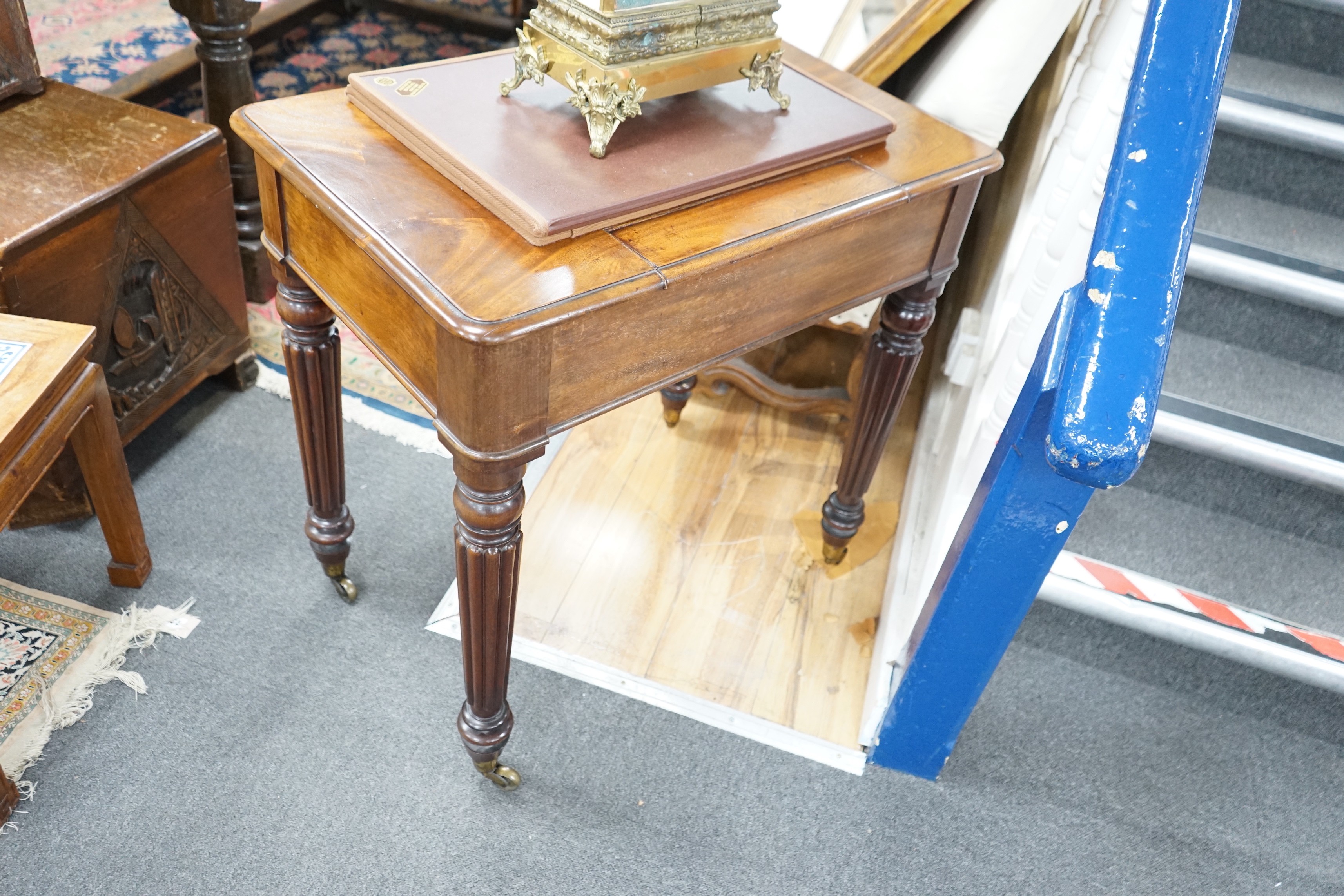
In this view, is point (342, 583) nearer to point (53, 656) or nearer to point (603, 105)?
point (53, 656)

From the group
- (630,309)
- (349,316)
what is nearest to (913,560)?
(630,309)

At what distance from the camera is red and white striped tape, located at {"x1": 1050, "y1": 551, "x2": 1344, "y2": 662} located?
4.86ft

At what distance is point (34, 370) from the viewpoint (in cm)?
132

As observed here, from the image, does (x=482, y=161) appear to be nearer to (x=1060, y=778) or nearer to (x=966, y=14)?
(x=966, y=14)

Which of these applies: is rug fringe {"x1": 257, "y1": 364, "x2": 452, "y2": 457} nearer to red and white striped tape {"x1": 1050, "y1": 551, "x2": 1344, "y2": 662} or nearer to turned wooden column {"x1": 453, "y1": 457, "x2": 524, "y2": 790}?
turned wooden column {"x1": 453, "y1": 457, "x2": 524, "y2": 790}

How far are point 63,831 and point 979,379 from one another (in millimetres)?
1541

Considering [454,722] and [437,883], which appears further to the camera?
[454,722]

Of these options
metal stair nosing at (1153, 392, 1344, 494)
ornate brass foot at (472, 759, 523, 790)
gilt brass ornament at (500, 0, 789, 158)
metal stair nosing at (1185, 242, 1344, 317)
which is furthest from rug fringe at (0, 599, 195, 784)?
metal stair nosing at (1185, 242, 1344, 317)

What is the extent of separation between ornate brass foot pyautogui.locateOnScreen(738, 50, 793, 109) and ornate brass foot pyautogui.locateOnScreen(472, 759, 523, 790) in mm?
981

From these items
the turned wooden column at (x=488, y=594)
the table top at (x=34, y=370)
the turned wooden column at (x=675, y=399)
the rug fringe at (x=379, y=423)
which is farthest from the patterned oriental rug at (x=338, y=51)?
Result: the turned wooden column at (x=488, y=594)

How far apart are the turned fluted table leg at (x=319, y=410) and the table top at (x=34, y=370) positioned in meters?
0.27

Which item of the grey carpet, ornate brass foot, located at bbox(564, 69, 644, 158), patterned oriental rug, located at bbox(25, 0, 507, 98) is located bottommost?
the grey carpet

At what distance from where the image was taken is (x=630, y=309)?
104 centimetres

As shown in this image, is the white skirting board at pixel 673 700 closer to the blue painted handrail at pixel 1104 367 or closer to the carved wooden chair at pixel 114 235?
the blue painted handrail at pixel 1104 367
